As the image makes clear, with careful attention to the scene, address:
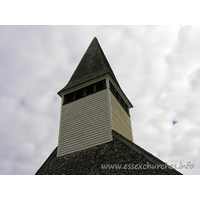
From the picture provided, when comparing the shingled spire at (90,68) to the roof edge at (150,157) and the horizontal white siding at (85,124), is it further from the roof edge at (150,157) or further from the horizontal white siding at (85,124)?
the roof edge at (150,157)

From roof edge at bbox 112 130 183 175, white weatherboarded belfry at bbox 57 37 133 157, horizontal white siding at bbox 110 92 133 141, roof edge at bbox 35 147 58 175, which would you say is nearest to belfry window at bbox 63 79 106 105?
white weatherboarded belfry at bbox 57 37 133 157

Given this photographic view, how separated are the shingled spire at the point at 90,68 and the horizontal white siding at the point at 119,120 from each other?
6.73ft

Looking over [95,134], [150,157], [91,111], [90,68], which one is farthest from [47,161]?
[90,68]

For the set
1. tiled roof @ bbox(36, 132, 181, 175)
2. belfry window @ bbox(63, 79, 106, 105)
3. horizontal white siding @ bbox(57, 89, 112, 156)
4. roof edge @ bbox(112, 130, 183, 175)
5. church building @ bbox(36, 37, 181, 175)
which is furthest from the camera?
belfry window @ bbox(63, 79, 106, 105)

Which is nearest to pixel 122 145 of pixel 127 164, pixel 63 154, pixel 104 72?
pixel 127 164

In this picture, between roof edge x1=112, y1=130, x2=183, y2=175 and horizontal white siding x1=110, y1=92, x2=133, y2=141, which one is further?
horizontal white siding x1=110, y1=92, x2=133, y2=141

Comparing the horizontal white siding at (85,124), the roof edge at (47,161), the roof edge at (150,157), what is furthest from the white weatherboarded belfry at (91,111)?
the roof edge at (150,157)

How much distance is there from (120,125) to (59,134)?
13.0 ft

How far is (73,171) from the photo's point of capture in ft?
35.2

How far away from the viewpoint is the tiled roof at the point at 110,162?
891 centimetres

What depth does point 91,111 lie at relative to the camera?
12.9 m

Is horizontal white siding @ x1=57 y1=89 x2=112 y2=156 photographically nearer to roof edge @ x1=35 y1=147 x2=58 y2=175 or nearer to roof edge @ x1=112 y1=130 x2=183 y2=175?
roof edge @ x1=35 y1=147 x2=58 y2=175

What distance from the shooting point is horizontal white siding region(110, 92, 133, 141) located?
12.5 metres

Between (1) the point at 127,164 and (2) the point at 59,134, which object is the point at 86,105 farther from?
(1) the point at 127,164
